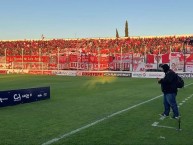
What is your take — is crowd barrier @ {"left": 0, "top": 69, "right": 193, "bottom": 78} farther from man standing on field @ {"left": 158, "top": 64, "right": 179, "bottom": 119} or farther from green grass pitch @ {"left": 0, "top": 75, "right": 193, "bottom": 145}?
man standing on field @ {"left": 158, "top": 64, "right": 179, "bottom": 119}

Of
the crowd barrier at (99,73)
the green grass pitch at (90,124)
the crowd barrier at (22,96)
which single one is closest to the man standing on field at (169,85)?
the green grass pitch at (90,124)

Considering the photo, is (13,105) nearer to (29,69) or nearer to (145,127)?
(145,127)

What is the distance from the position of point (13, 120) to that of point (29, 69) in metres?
43.4

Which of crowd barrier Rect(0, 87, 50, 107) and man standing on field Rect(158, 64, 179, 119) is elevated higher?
man standing on field Rect(158, 64, 179, 119)

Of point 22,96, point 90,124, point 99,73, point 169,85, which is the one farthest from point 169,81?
point 99,73

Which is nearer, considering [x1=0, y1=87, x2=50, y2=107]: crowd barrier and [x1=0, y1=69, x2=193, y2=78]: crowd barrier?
[x1=0, y1=87, x2=50, y2=107]: crowd barrier

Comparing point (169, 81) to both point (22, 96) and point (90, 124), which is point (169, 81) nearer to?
point (90, 124)

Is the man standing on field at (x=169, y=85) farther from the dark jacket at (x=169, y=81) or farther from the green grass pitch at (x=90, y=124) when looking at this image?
the green grass pitch at (x=90, y=124)

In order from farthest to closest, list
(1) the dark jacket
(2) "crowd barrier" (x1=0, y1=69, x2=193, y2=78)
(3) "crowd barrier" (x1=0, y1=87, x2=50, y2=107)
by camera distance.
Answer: (2) "crowd barrier" (x1=0, y1=69, x2=193, y2=78) < (3) "crowd barrier" (x1=0, y1=87, x2=50, y2=107) < (1) the dark jacket

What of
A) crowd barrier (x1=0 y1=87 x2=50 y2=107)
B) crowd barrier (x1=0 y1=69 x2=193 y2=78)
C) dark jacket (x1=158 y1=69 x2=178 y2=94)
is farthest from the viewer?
crowd barrier (x1=0 y1=69 x2=193 y2=78)

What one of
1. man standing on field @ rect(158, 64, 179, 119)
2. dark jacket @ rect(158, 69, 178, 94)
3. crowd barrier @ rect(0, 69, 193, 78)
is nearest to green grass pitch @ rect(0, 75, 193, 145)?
man standing on field @ rect(158, 64, 179, 119)

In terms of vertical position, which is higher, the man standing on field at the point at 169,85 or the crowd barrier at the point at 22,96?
the man standing on field at the point at 169,85

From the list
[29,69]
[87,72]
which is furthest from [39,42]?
[87,72]

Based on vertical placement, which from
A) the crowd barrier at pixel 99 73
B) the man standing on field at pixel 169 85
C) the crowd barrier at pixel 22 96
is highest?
the man standing on field at pixel 169 85
